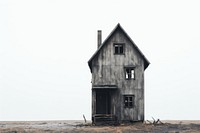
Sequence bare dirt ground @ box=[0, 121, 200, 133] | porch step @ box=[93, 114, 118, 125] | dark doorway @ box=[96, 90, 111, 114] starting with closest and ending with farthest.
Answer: bare dirt ground @ box=[0, 121, 200, 133] < porch step @ box=[93, 114, 118, 125] < dark doorway @ box=[96, 90, 111, 114]

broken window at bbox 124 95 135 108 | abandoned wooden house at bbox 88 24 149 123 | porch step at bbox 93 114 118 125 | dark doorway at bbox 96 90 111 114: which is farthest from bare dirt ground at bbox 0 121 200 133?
dark doorway at bbox 96 90 111 114

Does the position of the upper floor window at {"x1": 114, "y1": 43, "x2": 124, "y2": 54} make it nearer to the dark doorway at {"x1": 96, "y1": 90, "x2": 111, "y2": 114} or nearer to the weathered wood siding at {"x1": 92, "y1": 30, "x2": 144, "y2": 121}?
the weathered wood siding at {"x1": 92, "y1": 30, "x2": 144, "y2": 121}

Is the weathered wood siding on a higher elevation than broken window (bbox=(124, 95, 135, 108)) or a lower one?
higher

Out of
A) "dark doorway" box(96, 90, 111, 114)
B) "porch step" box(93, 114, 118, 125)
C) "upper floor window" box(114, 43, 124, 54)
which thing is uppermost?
"upper floor window" box(114, 43, 124, 54)

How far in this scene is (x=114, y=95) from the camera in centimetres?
4625

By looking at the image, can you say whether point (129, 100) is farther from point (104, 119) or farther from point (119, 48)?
point (119, 48)

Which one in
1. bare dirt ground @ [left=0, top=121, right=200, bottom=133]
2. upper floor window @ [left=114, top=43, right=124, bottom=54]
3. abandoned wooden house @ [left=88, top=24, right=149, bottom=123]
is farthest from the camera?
upper floor window @ [left=114, top=43, right=124, bottom=54]

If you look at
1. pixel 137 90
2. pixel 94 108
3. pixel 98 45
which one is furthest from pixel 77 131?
pixel 98 45

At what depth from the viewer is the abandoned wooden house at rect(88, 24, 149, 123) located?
4603 centimetres

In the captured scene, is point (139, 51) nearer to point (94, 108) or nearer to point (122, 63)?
point (122, 63)

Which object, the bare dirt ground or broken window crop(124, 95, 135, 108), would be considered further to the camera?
broken window crop(124, 95, 135, 108)

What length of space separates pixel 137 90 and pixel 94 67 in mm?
5658

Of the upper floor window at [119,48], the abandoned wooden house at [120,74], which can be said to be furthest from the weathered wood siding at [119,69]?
the upper floor window at [119,48]

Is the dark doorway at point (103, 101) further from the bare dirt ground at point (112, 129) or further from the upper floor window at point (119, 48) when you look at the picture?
the upper floor window at point (119, 48)
